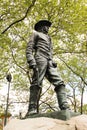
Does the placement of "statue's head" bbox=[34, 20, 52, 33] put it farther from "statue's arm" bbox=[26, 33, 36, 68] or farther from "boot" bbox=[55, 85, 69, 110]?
"boot" bbox=[55, 85, 69, 110]

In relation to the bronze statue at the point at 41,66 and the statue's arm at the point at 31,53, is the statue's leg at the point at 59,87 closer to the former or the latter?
the bronze statue at the point at 41,66

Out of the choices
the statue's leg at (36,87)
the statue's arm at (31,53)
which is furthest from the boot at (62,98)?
the statue's arm at (31,53)

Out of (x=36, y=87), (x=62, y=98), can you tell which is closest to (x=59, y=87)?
(x=62, y=98)

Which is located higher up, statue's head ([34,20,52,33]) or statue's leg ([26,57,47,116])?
statue's head ([34,20,52,33])

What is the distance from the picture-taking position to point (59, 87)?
788 cm

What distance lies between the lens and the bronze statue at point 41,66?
783 centimetres

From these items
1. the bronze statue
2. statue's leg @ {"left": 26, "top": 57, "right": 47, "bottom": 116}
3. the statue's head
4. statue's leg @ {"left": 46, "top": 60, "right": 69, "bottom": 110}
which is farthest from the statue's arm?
statue's leg @ {"left": 46, "top": 60, "right": 69, "bottom": 110}

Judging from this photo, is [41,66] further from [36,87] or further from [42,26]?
[42,26]

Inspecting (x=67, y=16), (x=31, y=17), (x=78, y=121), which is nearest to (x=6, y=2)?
(x=31, y=17)

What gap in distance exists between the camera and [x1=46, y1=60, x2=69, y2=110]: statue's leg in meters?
7.62

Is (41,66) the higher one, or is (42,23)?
(42,23)

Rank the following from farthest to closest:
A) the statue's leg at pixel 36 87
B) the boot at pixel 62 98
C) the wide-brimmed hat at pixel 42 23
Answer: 1. the wide-brimmed hat at pixel 42 23
2. the statue's leg at pixel 36 87
3. the boot at pixel 62 98

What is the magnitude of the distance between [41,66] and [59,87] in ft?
2.61

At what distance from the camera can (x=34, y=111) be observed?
767 cm
